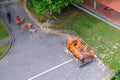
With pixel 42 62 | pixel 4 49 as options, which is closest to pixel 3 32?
pixel 4 49

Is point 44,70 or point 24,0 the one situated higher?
point 24,0

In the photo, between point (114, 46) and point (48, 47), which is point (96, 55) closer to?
point (114, 46)

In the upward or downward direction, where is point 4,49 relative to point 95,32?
downward

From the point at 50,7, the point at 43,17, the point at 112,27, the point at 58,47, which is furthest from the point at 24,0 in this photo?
the point at 112,27

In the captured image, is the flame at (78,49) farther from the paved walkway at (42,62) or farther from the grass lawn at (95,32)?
the grass lawn at (95,32)

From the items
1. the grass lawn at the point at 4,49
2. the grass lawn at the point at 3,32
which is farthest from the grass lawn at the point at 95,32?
the grass lawn at the point at 4,49

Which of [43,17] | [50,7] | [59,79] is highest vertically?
[50,7]

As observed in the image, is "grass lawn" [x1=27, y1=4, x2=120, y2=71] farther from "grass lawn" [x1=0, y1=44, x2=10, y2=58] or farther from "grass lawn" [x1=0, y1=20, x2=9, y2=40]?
"grass lawn" [x1=0, y1=44, x2=10, y2=58]

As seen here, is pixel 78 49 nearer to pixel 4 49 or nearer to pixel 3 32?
pixel 4 49
